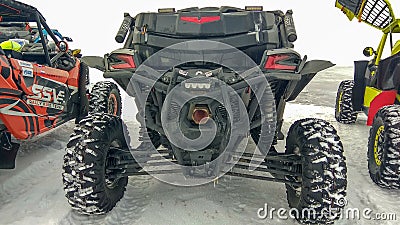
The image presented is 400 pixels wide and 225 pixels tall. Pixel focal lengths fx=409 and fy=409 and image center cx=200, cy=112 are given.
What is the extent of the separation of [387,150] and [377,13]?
2580 millimetres

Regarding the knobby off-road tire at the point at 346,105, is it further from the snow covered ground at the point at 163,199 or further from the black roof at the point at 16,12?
the black roof at the point at 16,12

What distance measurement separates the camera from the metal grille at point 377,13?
5708mm

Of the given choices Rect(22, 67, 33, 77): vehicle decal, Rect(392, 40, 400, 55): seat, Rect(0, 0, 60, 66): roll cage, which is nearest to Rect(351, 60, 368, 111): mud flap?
Rect(392, 40, 400, 55): seat

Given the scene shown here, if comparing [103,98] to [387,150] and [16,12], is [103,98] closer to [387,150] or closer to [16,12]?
[16,12]

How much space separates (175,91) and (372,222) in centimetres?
209

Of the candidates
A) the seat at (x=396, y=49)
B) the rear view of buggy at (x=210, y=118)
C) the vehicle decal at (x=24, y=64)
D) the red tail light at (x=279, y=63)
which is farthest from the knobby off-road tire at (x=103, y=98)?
the seat at (x=396, y=49)

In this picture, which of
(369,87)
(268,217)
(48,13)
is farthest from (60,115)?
(48,13)

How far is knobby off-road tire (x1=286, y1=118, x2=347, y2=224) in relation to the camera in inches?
128

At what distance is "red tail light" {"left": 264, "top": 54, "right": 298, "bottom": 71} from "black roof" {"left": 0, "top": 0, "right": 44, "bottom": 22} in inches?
127

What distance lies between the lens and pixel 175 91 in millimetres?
3443

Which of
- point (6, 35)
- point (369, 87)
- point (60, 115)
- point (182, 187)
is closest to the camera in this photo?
point (182, 187)

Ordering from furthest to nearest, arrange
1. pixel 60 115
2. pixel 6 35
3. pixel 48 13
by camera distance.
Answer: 1. pixel 48 13
2. pixel 6 35
3. pixel 60 115

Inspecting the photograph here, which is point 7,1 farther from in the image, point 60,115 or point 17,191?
point 17,191

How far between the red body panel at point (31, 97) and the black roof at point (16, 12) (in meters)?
0.78
